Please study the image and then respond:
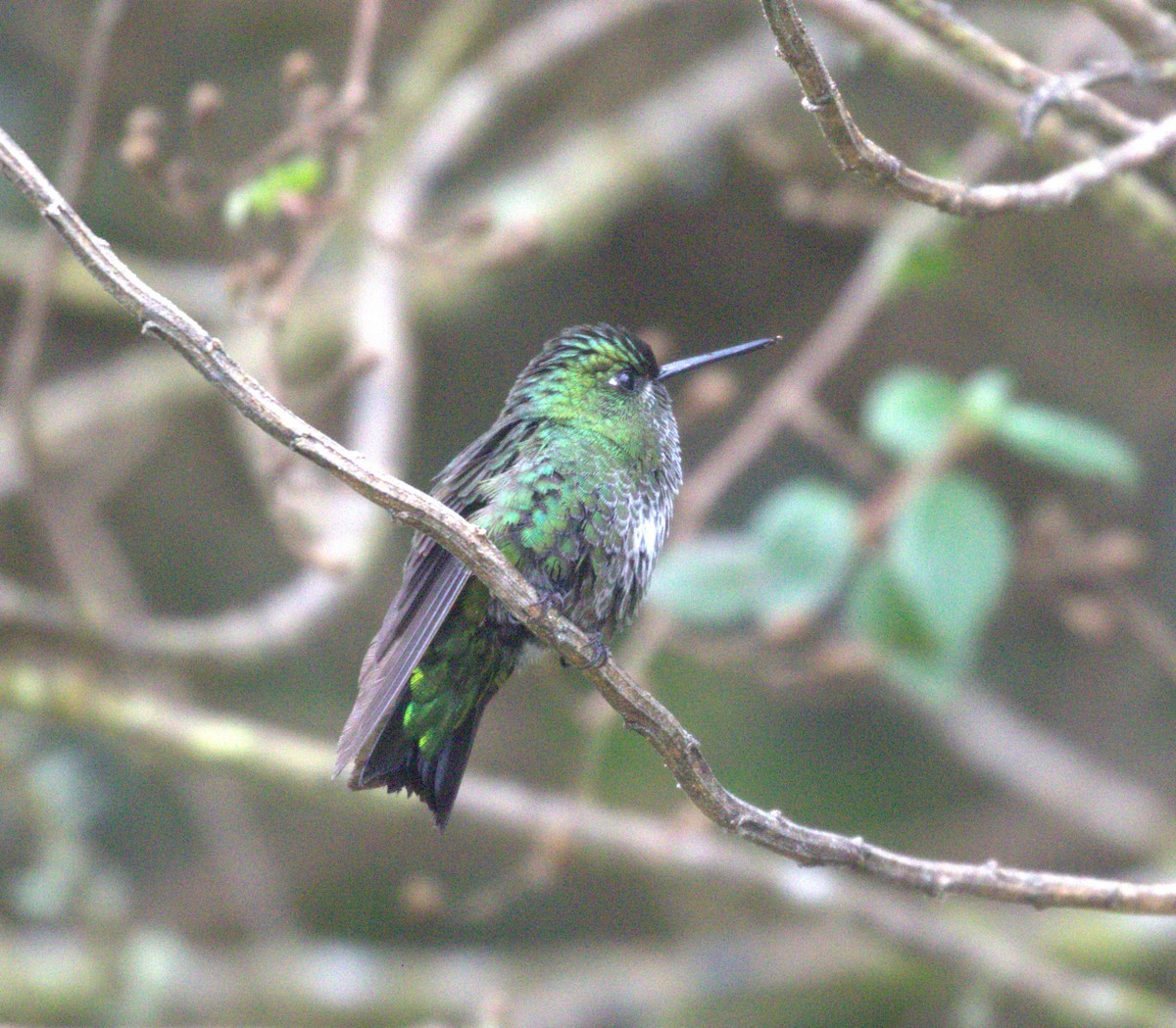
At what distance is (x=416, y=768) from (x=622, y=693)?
0.54 meters

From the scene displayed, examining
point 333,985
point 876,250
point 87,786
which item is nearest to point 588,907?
point 333,985

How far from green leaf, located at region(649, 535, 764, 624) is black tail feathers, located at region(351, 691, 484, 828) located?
1233 mm

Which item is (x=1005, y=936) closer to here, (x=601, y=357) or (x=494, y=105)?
(x=601, y=357)

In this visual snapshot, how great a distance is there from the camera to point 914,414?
3.38 m

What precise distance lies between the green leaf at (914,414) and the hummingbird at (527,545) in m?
0.74

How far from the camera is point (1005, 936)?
4.21 metres

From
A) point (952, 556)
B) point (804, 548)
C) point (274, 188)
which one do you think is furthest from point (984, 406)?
point (274, 188)

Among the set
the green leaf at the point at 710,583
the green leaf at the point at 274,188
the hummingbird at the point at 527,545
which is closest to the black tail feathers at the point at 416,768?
the hummingbird at the point at 527,545

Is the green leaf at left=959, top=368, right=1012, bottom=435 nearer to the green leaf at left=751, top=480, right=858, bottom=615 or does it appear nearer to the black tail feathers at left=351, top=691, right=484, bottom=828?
the green leaf at left=751, top=480, right=858, bottom=615

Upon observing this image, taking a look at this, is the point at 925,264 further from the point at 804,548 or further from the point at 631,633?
the point at 631,633

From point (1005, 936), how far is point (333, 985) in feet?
6.01

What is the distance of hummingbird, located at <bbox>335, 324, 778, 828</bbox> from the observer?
2.17 m

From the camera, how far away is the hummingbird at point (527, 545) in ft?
7.12

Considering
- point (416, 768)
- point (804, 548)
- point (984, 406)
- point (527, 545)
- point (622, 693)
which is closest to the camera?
point (622, 693)
